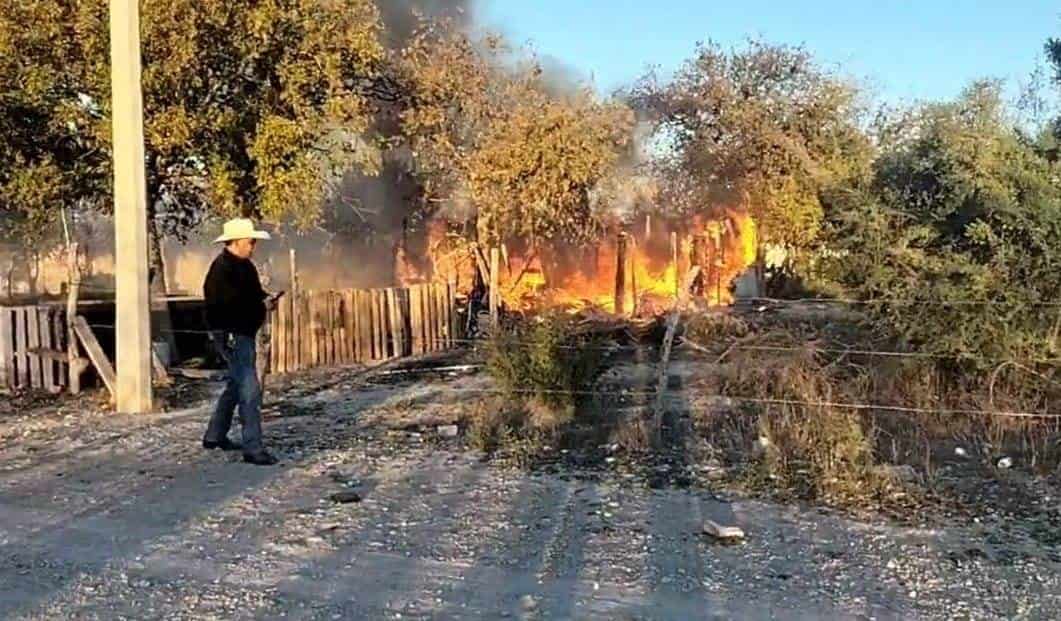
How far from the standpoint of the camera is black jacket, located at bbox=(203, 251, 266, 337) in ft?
25.8

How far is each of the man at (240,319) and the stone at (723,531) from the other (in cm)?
330

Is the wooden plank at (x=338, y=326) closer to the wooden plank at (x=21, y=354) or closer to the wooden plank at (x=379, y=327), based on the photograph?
the wooden plank at (x=379, y=327)

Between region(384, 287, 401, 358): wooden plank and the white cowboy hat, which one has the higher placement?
the white cowboy hat

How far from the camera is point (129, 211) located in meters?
10.2

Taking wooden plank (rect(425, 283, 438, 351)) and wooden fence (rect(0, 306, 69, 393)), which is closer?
wooden fence (rect(0, 306, 69, 393))

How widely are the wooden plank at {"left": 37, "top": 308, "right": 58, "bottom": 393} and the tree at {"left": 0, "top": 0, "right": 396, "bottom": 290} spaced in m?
1.92

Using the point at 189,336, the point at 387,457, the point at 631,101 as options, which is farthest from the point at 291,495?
→ the point at 631,101

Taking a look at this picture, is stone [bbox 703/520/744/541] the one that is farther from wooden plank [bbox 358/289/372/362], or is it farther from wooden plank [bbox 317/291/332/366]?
wooden plank [bbox 358/289/372/362]

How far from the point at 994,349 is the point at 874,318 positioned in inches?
47.5

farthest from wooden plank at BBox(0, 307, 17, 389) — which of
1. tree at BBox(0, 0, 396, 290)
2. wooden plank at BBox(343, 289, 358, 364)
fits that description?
wooden plank at BBox(343, 289, 358, 364)

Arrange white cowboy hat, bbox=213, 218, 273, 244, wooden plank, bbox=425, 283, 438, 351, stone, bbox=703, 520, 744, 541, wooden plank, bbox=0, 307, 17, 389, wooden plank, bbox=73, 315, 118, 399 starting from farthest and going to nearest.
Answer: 1. wooden plank, bbox=425, 283, 438, 351
2. wooden plank, bbox=0, 307, 17, 389
3. wooden plank, bbox=73, 315, 118, 399
4. white cowboy hat, bbox=213, 218, 273, 244
5. stone, bbox=703, 520, 744, 541

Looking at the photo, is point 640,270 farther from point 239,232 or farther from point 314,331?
point 239,232

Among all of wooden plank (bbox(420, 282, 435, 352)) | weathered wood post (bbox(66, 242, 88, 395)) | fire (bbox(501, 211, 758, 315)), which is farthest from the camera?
fire (bbox(501, 211, 758, 315))

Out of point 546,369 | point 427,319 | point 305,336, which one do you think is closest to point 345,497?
point 546,369
